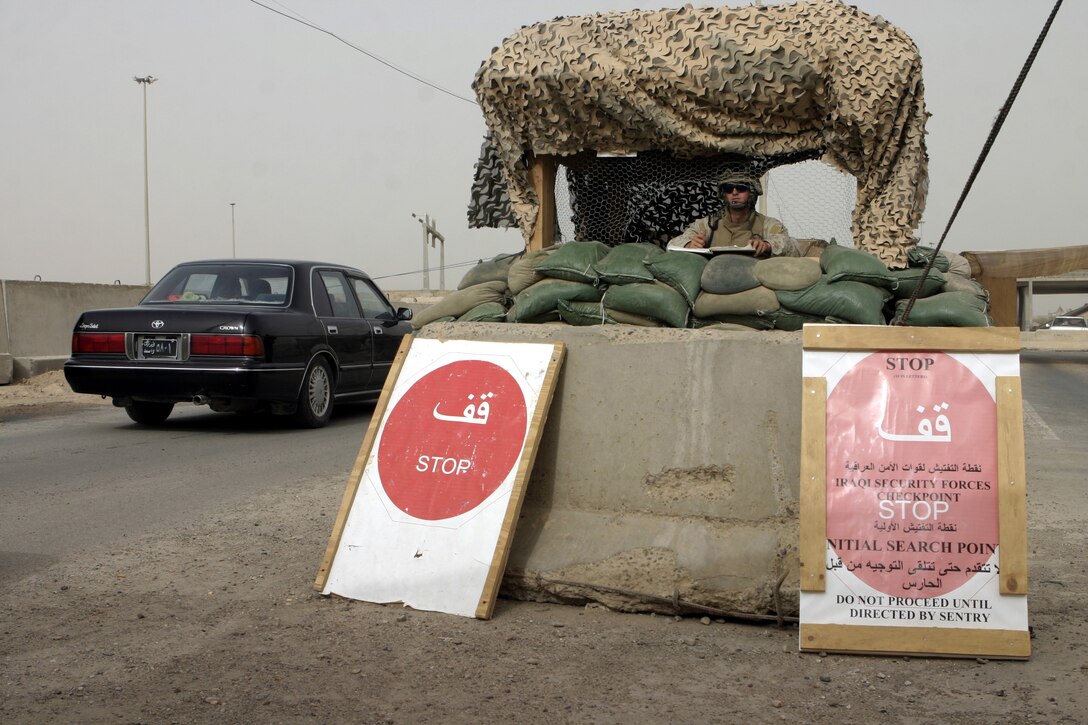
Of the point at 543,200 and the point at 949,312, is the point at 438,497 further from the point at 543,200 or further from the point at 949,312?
the point at 543,200

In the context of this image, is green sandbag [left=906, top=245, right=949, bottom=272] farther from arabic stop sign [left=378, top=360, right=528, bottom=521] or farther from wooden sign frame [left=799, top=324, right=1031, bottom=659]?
arabic stop sign [left=378, top=360, right=528, bottom=521]

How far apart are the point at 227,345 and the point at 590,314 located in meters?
5.23

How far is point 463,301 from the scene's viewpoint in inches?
228

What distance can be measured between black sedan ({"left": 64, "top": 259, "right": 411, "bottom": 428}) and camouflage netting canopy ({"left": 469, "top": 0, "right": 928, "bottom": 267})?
418cm

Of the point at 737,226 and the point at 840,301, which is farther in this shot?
the point at 737,226

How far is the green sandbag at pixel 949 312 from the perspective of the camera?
15.5 feet

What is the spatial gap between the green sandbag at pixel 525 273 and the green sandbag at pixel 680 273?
63 cm

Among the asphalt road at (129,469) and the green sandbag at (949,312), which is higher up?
the green sandbag at (949,312)

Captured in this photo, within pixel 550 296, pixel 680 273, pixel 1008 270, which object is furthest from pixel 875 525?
pixel 1008 270

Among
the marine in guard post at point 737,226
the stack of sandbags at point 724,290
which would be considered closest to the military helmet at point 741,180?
the marine in guard post at point 737,226

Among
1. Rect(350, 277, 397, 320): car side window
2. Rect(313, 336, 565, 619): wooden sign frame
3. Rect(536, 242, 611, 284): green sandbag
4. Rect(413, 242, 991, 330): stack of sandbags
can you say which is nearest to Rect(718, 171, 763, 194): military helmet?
Rect(413, 242, 991, 330): stack of sandbags

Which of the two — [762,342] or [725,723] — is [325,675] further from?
[762,342]

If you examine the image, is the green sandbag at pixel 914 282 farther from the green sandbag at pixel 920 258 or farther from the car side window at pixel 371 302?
the car side window at pixel 371 302

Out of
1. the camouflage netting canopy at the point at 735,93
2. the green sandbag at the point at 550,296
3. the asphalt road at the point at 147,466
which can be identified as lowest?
the asphalt road at the point at 147,466
